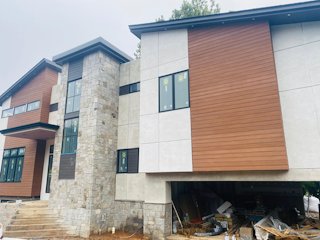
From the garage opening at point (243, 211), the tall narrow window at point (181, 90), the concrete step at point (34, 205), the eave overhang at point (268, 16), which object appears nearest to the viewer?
the eave overhang at point (268, 16)

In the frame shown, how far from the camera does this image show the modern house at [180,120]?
7.45 metres

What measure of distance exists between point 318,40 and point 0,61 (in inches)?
3788

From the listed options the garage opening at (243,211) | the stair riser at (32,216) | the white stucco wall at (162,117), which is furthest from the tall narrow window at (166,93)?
the stair riser at (32,216)

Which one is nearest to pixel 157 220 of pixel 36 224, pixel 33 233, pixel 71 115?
pixel 33 233

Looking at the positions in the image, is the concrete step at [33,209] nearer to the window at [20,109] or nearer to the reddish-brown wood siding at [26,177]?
the reddish-brown wood siding at [26,177]

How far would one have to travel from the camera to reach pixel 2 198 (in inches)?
637

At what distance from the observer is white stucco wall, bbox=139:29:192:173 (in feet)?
29.7

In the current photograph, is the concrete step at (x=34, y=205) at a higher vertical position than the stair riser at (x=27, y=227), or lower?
higher

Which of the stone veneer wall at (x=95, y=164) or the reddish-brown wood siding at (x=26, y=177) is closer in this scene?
the stone veneer wall at (x=95, y=164)

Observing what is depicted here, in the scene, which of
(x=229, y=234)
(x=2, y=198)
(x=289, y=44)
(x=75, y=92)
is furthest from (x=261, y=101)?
(x=2, y=198)

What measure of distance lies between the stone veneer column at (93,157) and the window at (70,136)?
1.06 feet

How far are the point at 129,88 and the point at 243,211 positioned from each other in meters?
8.09

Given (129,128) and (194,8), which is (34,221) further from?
(194,8)

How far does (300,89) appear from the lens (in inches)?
293
